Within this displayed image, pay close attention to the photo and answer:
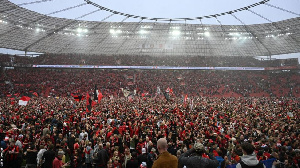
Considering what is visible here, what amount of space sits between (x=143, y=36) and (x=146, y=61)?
22.9 feet

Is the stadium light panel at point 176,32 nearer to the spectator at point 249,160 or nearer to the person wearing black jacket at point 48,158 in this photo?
the person wearing black jacket at point 48,158

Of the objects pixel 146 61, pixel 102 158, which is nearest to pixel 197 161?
pixel 102 158

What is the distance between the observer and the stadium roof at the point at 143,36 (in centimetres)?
4019

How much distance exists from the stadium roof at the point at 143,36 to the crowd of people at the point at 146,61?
2192mm

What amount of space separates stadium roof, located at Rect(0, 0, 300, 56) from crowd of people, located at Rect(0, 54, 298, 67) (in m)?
2.19

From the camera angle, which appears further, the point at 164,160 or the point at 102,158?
the point at 102,158

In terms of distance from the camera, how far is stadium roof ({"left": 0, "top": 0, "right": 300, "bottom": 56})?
40.2 m

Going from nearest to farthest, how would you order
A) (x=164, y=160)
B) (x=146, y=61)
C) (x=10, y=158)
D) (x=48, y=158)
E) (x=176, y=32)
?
(x=164, y=160)
(x=48, y=158)
(x=10, y=158)
(x=176, y=32)
(x=146, y=61)

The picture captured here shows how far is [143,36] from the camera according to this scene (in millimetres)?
49281

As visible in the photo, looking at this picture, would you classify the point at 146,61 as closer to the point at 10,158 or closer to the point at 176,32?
the point at 176,32

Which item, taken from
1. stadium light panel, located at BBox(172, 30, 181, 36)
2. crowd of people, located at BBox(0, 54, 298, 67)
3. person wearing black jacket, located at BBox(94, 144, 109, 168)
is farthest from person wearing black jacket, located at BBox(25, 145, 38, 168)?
crowd of people, located at BBox(0, 54, 298, 67)

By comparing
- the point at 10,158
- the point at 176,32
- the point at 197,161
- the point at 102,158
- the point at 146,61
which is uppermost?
the point at 176,32

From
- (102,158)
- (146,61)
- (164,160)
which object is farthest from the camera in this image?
(146,61)

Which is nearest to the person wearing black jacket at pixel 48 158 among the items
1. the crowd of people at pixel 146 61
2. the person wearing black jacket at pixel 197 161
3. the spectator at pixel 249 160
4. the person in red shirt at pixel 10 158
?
the person in red shirt at pixel 10 158
